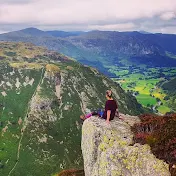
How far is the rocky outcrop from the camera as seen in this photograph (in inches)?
1098

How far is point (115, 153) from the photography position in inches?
1194

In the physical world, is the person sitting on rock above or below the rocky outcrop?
above

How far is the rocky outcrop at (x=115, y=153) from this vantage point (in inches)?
1098

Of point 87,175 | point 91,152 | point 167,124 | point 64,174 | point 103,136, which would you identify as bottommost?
point 64,174

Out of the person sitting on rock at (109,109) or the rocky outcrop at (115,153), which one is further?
the person sitting on rock at (109,109)

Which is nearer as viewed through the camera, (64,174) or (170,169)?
(170,169)

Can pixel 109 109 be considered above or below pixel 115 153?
above

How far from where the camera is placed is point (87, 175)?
3559 centimetres

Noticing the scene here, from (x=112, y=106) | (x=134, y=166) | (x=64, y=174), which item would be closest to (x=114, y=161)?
(x=134, y=166)

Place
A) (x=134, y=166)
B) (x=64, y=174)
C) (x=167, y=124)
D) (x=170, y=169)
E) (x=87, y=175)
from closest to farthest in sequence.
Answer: (x=170, y=169), (x=134, y=166), (x=167, y=124), (x=87, y=175), (x=64, y=174)

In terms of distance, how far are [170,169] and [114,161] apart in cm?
597

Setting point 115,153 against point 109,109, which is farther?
point 109,109

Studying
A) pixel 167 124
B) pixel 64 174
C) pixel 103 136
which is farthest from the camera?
pixel 64 174

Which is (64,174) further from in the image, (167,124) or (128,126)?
(167,124)
